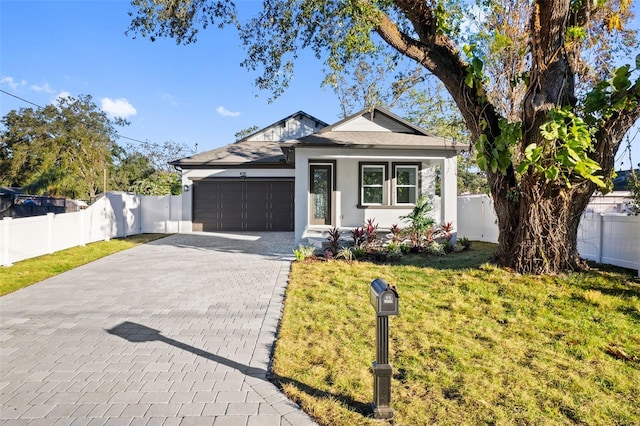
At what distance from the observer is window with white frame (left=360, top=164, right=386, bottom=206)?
12641 mm

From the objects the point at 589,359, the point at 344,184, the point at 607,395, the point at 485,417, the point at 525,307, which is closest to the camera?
the point at 485,417

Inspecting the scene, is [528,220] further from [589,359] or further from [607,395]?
[607,395]

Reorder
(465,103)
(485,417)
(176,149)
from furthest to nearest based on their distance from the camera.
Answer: (176,149)
(465,103)
(485,417)

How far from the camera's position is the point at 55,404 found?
2809 mm

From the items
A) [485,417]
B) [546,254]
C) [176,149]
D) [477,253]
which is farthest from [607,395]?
[176,149]

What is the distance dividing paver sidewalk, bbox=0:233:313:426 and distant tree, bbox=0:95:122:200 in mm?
29818

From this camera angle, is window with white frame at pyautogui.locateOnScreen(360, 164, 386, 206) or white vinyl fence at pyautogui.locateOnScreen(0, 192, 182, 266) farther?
window with white frame at pyautogui.locateOnScreen(360, 164, 386, 206)

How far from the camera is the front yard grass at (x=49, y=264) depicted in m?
6.90

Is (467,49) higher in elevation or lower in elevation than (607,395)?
higher

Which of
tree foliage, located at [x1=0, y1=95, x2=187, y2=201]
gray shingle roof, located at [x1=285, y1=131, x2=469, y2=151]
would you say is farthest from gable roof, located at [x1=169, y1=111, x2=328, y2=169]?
tree foliage, located at [x1=0, y1=95, x2=187, y2=201]

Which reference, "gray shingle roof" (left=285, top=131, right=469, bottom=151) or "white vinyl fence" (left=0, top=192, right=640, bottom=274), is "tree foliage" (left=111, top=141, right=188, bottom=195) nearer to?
"white vinyl fence" (left=0, top=192, right=640, bottom=274)

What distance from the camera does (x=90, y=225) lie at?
481 inches

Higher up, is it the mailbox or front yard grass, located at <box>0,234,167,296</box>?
the mailbox

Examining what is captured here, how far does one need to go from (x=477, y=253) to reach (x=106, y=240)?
12.8 meters
